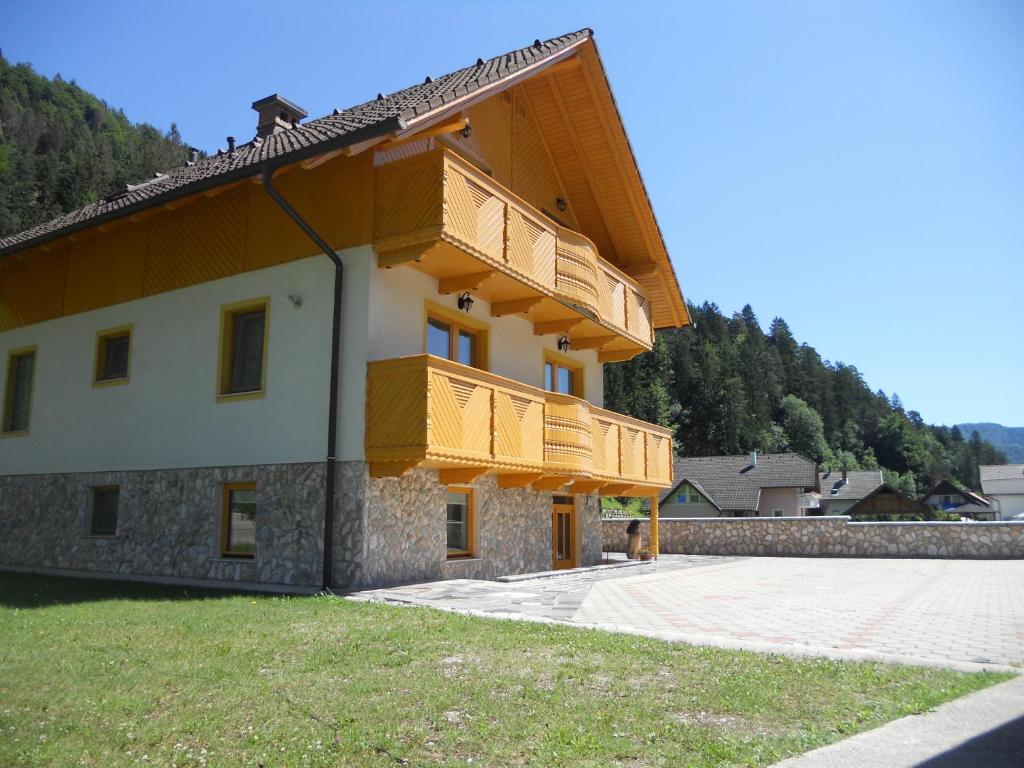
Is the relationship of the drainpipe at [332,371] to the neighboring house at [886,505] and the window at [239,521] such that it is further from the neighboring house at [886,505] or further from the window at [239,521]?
the neighboring house at [886,505]

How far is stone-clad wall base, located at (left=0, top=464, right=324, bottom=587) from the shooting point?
12.3m

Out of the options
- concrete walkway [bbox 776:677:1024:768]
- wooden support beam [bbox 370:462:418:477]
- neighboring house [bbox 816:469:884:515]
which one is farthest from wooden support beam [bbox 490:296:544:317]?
neighboring house [bbox 816:469:884:515]

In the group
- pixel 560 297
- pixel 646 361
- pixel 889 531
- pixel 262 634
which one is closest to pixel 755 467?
pixel 646 361

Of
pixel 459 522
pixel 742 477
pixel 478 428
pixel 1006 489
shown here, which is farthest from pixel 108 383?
pixel 1006 489

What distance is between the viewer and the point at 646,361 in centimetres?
7900

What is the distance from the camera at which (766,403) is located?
94250mm

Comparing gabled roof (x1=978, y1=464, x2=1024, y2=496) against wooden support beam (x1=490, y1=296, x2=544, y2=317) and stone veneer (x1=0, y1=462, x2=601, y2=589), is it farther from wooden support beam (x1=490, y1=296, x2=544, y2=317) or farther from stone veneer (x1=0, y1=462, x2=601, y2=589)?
wooden support beam (x1=490, y1=296, x2=544, y2=317)

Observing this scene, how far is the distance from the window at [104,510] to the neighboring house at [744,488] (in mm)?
45699

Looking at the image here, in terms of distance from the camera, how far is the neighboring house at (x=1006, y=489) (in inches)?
3395

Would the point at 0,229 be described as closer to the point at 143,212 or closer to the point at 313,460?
the point at 143,212

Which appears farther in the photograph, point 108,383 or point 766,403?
point 766,403

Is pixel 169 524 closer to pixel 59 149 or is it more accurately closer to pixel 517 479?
pixel 517 479

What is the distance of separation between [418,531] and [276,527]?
7.12 ft

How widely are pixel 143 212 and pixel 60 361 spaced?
13.2 ft
